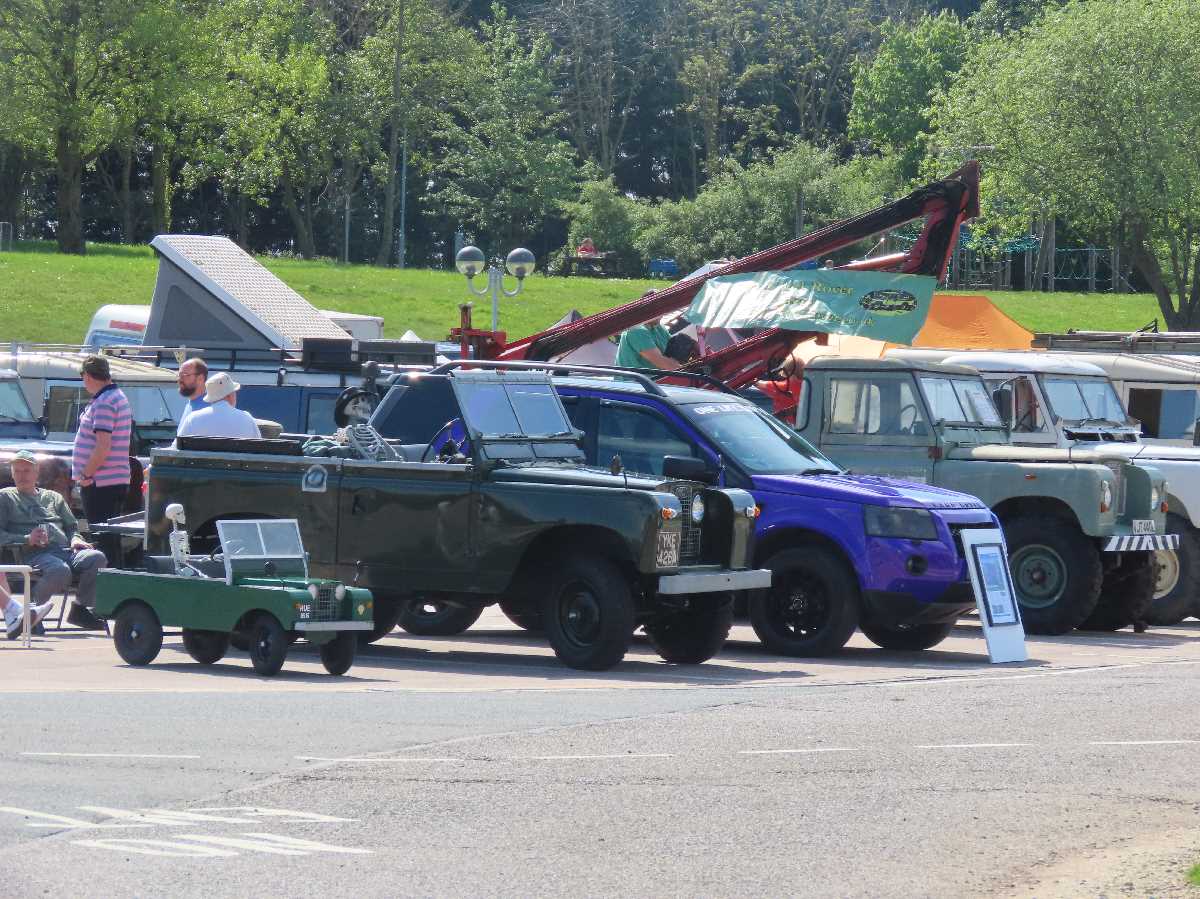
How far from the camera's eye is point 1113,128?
169 ft

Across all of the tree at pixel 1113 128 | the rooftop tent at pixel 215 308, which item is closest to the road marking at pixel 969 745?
the rooftop tent at pixel 215 308

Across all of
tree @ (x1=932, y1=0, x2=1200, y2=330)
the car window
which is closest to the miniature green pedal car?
the car window

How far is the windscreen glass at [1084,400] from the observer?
19.3m

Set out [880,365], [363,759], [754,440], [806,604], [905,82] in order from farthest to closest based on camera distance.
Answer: [905,82] → [880,365] → [754,440] → [806,604] → [363,759]

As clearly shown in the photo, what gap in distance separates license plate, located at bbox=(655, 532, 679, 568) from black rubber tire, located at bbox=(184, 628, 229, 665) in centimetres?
283

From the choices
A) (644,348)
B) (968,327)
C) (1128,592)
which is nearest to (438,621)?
(1128,592)

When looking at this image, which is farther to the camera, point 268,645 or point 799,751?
point 268,645

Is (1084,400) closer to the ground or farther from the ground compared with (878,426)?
farther from the ground

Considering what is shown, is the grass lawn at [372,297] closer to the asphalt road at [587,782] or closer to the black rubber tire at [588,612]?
the black rubber tire at [588,612]

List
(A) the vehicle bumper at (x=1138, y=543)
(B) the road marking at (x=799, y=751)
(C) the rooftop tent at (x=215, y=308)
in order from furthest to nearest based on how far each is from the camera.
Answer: (C) the rooftop tent at (x=215, y=308) → (A) the vehicle bumper at (x=1138, y=543) → (B) the road marking at (x=799, y=751)

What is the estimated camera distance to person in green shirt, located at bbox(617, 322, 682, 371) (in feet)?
76.3

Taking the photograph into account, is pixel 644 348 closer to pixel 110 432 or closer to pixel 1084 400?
pixel 1084 400

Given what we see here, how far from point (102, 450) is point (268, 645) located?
3.68 m

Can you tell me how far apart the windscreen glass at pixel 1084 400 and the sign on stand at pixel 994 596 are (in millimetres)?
4864
